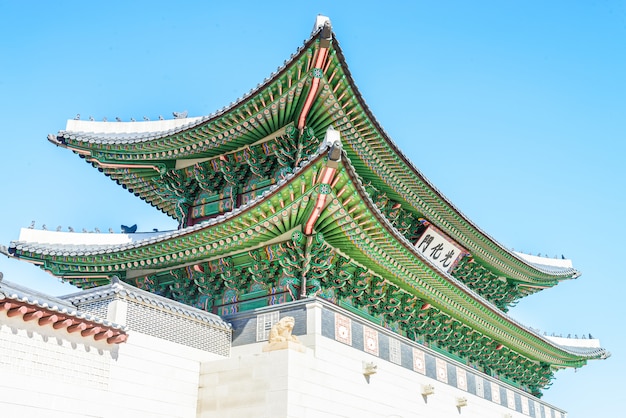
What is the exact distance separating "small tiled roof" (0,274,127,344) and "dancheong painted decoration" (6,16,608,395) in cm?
341

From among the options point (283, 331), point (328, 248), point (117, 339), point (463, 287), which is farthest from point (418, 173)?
point (117, 339)

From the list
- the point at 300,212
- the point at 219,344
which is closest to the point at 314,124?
the point at 300,212

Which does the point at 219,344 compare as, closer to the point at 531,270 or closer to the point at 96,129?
the point at 96,129

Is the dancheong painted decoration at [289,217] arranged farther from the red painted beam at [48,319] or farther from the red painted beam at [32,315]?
the red painted beam at [32,315]

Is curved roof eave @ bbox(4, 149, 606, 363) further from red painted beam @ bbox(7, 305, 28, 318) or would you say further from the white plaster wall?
red painted beam @ bbox(7, 305, 28, 318)

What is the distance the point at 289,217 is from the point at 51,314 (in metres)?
5.37

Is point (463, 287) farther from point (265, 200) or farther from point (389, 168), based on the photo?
point (265, 200)

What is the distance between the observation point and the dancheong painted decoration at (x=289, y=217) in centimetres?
1555

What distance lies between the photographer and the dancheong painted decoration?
15555 mm

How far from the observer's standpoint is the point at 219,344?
1606cm

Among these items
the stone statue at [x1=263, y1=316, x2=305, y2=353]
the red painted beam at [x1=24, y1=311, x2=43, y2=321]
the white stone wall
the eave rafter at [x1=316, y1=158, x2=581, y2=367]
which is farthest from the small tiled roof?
the eave rafter at [x1=316, y1=158, x2=581, y2=367]

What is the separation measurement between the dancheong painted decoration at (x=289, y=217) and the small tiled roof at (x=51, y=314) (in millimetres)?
3414

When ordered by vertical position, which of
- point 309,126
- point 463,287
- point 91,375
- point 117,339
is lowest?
point 91,375

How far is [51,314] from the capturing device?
12.5m
